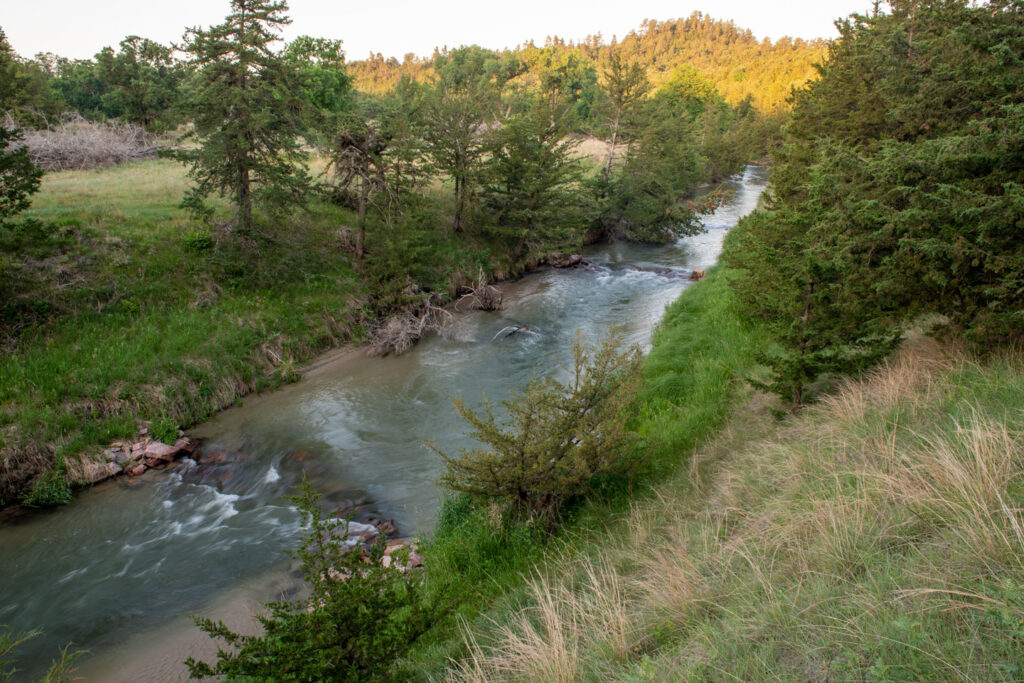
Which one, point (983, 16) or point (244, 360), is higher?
point (983, 16)

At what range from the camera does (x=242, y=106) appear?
13242 mm

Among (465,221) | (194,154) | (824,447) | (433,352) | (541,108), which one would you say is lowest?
(433,352)

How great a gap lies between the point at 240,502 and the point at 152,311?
263 inches

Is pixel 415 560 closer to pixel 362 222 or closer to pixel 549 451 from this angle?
pixel 549 451

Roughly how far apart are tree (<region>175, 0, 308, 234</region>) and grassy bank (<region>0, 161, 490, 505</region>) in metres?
1.79

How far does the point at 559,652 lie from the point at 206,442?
9923 mm

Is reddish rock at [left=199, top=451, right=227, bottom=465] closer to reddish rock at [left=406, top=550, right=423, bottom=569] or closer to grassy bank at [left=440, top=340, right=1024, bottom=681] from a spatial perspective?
reddish rock at [left=406, top=550, right=423, bottom=569]

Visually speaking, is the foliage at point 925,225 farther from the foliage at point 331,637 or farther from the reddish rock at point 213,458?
the reddish rock at point 213,458

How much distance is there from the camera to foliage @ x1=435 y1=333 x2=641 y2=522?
18.5 feet

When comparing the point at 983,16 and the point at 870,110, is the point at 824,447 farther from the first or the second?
the point at 870,110

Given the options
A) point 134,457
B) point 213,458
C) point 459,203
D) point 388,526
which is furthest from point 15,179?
point 459,203

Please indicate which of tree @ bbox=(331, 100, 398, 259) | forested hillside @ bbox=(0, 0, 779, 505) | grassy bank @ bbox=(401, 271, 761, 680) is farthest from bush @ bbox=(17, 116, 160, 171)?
grassy bank @ bbox=(401, 271, 761, 680)

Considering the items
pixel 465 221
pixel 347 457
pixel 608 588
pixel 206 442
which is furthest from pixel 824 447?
pixel 465 221

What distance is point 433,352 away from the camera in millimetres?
14609
